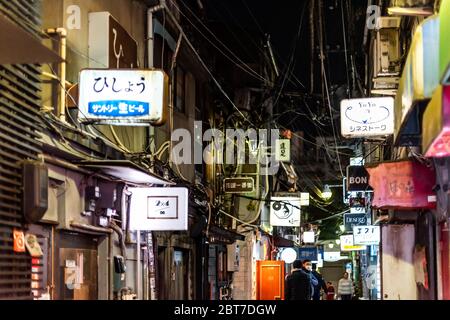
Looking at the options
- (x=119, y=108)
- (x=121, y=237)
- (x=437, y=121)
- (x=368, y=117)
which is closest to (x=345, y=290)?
(x=368, y=117)

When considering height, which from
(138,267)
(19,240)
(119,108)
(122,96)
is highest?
(122,96)

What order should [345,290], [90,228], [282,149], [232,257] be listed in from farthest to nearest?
[282,149]
[345,290]
[232,257]
[90,228]

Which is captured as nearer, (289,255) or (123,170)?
(123,170)

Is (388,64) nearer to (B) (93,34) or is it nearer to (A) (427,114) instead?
(B) (93,34)

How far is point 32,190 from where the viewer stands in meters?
9.21

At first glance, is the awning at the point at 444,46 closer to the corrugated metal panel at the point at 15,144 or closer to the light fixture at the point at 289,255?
the corrugated metal panel at the point at 15,144

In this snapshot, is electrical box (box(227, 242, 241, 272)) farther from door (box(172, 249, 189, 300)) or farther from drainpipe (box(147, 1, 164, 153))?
drainpipe (box(147, 1, 164, 153))

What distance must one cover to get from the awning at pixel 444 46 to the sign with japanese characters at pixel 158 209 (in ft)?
28.8

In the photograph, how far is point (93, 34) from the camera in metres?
13.5

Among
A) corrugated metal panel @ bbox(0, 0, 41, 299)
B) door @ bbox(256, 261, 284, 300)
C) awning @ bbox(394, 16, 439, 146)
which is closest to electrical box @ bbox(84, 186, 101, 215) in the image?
corrugated metal panel @ bbox(0, 0, 41, 299)

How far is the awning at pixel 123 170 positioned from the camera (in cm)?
1186

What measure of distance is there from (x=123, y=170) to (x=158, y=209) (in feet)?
7.80

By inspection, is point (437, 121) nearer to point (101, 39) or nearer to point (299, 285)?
point (101, 39)

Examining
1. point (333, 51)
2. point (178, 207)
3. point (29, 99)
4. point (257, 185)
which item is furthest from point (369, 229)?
point (29, 99)
